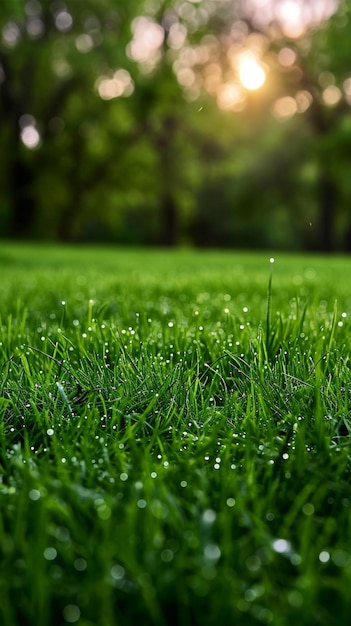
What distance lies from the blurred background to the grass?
25.0m

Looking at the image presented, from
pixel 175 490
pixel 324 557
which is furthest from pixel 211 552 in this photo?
pixel 175 490

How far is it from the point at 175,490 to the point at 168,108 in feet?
99.2

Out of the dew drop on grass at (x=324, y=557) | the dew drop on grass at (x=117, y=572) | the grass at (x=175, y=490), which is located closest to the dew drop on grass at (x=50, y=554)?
the grass at (x=175, y=490)

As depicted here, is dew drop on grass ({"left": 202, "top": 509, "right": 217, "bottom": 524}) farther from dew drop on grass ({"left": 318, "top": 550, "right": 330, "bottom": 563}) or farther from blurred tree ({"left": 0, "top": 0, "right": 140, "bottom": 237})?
blurred tree ({"left": 0, "top": 0, "right": 140, "bottom": 237})

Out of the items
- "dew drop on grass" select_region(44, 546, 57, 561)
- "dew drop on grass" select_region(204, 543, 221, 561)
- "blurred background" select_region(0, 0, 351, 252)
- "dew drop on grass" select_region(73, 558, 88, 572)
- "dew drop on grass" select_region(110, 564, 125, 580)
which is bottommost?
"dew drop on grass" select_region(73, 558, 88, 572)

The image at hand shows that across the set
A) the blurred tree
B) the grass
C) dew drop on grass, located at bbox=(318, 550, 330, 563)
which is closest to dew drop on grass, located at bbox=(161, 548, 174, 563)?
the grass

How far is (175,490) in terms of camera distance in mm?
1468

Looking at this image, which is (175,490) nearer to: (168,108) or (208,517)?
(208,517)

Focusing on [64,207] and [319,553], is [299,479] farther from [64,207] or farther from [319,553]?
[64,207]

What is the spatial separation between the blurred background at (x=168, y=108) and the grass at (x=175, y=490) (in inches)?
985

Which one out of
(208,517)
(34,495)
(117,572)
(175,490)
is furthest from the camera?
(175,490)

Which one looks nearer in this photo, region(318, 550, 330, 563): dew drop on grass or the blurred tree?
region(318, 550, 330, 563): dew drop on grass

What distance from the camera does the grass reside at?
42.7 inches

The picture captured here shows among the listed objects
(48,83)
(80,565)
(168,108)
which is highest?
(48,83)
